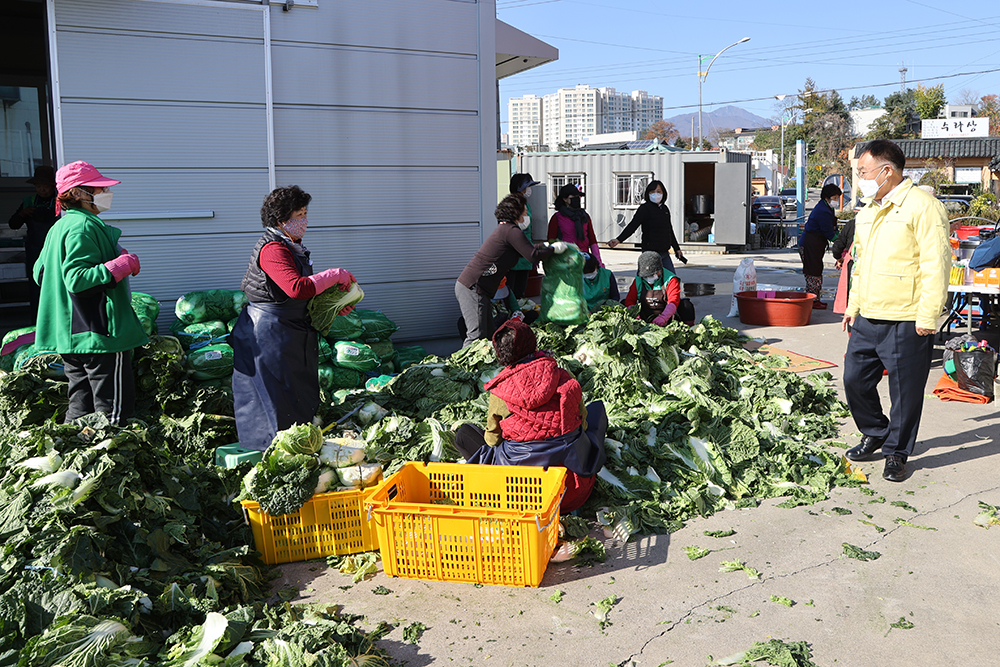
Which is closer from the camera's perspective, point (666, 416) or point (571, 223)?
point (666, 416)

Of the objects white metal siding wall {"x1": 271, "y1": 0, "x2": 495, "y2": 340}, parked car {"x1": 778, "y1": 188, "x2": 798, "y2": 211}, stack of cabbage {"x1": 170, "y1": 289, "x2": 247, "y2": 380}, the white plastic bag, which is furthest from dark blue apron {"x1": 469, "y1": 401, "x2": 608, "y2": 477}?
parked car {"x1": 778, "y1": 188, "x2": 798, "y2": 211}

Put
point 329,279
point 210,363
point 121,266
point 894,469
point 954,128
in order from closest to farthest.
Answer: point 121,266 < point 329,279 < point 894,469 < point 210,363 < point 954,128

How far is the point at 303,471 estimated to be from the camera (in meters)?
4.14

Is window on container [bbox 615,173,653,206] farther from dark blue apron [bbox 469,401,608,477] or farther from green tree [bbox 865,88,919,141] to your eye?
green tree [bbox 865,88,919,141]

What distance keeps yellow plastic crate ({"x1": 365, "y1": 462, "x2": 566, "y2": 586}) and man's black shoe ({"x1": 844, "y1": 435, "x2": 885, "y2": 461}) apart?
2.40 m

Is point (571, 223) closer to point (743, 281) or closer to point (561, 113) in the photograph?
point (743, 281)

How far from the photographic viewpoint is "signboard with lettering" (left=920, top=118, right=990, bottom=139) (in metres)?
42.3

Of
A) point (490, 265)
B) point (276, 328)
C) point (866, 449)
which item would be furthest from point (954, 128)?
point (276, 328)

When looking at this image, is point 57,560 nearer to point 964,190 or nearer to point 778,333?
point 778,333

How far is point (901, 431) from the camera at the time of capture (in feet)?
16.9

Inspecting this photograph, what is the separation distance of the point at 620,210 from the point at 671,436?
19598 mm

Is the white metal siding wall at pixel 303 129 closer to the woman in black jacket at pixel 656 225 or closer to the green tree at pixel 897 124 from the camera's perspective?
the woman in black jacket at pixel 656 225

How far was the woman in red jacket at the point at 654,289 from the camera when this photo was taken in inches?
343

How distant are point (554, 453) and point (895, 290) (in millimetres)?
2364
